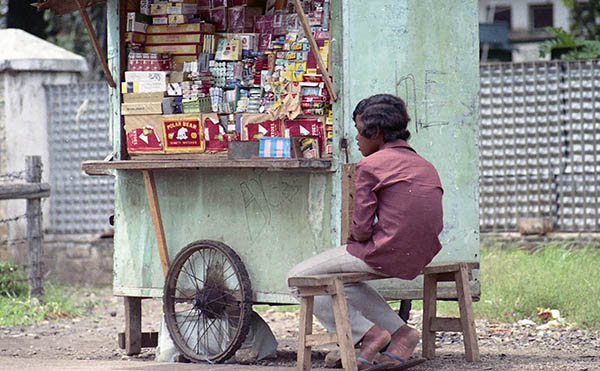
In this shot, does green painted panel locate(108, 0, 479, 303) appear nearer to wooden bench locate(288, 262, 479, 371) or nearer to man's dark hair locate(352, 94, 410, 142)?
wooden bench locate(288, 262, 479, 371)

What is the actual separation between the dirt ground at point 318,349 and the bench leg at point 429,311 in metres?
0.10

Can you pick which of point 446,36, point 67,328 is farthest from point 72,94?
point 446,36

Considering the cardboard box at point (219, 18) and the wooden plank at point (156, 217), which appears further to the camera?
the cardboard box at point (219, 18)

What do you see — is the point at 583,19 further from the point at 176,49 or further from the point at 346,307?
the point at 346,307

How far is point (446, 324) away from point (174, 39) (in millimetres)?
2735

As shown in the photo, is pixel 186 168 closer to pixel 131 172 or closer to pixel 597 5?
pixel 131 172

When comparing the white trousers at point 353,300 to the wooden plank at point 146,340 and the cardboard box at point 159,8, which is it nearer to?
the wooden plank at point 146,340

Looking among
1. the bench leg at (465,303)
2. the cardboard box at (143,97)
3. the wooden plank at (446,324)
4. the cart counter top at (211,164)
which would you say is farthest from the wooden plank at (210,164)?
the wooden plank at (446,324)

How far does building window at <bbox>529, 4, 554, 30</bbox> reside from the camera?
21438mm

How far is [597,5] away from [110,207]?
6.01 metres

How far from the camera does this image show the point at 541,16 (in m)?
21.6

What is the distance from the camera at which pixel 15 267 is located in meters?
10.9

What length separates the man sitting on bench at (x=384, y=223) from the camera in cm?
594

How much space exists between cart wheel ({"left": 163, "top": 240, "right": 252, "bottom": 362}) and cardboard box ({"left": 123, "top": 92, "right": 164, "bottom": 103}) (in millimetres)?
1069
